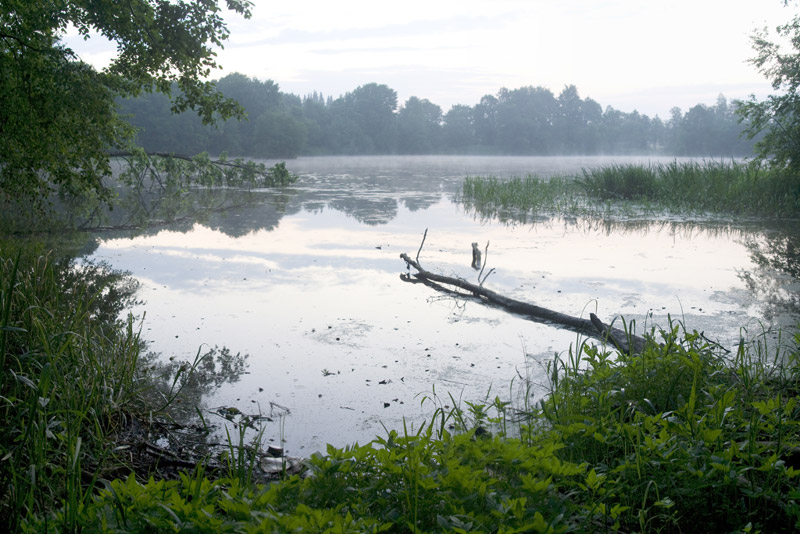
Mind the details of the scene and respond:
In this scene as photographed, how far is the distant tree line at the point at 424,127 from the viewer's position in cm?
4444

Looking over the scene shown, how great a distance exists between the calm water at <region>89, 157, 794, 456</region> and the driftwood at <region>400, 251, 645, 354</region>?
169 millimetres

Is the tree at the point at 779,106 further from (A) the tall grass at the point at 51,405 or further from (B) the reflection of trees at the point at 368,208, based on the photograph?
(A) the tall grass at the point at 51,405

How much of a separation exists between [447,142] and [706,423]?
72722 mm

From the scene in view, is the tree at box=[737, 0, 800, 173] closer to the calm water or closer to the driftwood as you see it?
the calm water

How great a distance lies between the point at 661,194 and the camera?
14.5 m

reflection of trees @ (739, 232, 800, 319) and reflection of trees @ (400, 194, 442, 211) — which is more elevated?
reflection of trees @ (400, 194, 442, 211)

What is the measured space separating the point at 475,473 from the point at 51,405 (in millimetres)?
2001

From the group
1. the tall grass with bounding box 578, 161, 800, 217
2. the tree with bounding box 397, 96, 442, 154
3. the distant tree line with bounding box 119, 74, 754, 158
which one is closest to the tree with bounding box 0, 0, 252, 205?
the tall grass with bounding box 578, 161, 800, 217

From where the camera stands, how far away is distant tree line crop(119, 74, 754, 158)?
44.4 meters

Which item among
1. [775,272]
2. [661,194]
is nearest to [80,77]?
[775,272]

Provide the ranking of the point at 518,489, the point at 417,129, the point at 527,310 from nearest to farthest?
1. the point at 518,489
2. the point at 527,310
3. the point at 417,129

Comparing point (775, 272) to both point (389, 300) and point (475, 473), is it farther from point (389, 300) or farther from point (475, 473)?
point (475, 473)

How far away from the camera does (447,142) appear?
242ft

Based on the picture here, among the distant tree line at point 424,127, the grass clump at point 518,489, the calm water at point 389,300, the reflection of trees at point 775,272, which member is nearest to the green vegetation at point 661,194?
the calm water at point 389,300
